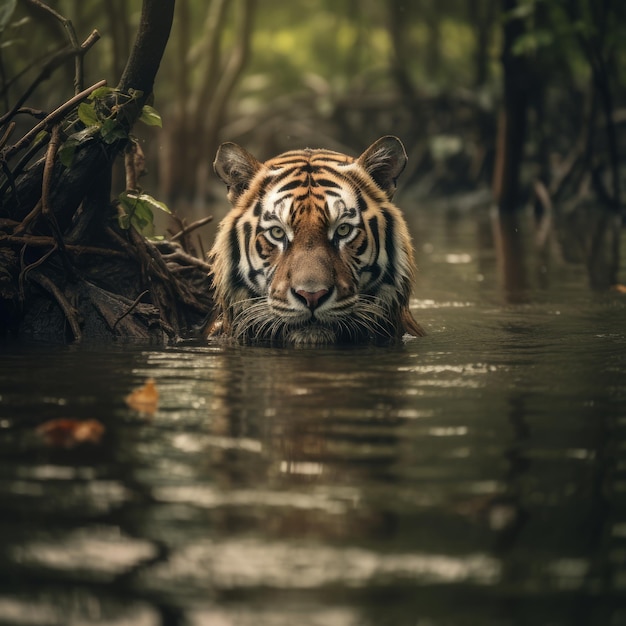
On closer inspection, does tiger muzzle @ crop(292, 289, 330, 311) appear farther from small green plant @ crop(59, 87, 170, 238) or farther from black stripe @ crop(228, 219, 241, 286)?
small green plant @ crop(59, 87, 170, 238)

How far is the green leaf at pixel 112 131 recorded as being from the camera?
24.2ft

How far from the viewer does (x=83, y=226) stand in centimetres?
789

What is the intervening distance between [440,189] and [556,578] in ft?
85.4

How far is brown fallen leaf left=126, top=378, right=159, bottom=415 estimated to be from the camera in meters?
5.18

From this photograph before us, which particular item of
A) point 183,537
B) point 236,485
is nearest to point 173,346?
point 236,485

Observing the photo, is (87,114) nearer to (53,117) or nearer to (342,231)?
(53,117)

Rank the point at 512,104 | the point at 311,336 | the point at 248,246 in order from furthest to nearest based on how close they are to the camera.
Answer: the point at 512,104
the point at 248,246
the point at 311,336

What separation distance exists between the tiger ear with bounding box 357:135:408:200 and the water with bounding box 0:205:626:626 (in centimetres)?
112

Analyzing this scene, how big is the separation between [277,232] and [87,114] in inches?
51.2

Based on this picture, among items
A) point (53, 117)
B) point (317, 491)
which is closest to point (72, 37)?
point (53, 117)

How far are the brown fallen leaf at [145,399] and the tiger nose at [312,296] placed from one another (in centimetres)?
116

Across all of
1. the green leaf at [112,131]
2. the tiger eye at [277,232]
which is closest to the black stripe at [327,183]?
the tiger eye at [277,232]

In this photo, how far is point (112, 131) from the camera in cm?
742

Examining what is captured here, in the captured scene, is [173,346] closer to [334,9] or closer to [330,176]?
[330,176]
